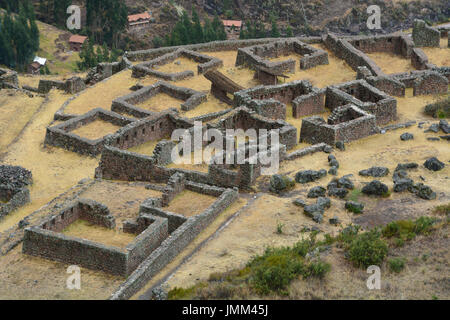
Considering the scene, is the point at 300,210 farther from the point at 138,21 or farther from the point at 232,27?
the point at 138,21

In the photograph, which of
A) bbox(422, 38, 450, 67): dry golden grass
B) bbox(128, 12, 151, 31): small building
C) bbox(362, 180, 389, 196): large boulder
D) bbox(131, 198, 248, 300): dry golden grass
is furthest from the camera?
bbox(128, 12, 151, 31): small building

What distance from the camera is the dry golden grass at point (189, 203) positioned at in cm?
3112

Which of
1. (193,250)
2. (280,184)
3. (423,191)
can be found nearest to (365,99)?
(280,184)

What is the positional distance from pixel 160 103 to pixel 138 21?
56.6m

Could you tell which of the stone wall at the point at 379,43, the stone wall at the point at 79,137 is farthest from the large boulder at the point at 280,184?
the stone wall at the point at 379,43

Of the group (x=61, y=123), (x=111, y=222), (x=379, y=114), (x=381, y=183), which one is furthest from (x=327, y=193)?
(x=61, y=123)

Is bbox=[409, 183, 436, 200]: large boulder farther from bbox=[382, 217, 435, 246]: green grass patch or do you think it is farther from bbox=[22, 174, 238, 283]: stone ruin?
bbox=[22, 174, 238, 283]: stone ruin

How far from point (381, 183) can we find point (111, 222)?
33.8 ft

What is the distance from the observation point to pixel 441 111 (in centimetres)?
4219

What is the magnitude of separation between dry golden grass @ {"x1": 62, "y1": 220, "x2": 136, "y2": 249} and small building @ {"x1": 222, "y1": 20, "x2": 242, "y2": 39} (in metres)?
70.3

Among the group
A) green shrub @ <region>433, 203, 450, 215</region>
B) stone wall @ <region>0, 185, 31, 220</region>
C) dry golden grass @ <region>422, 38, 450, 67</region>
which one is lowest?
stone wall @ <region>0, 185, 31, 220</region>

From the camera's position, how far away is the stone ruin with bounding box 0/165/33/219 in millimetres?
36531

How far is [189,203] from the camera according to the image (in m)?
31.9
